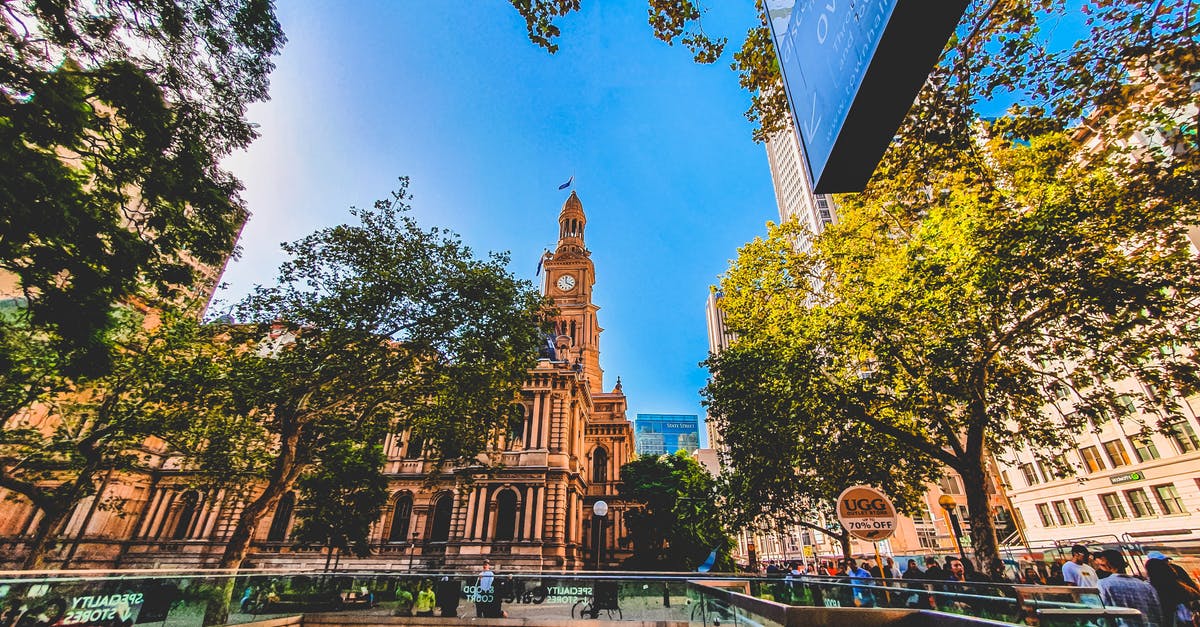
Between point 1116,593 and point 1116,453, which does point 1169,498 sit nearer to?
point 1116,453

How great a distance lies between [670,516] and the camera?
106 feet

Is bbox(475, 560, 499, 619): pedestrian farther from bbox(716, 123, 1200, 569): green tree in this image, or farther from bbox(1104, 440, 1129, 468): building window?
bbox(1104, 440, 1129, 468): building window

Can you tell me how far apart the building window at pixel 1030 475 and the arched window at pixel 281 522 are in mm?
52183

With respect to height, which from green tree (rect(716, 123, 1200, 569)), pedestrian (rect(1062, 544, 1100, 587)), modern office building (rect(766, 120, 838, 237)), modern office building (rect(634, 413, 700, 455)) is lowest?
pedestrian (rect(1062, 544, 1100, 587))

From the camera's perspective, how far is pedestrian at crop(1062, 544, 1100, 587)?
28.1 feet

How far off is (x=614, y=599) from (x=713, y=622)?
338 centimetres

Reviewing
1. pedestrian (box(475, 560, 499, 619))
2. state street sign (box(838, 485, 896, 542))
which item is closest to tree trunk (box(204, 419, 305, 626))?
pedestrian (box(475, 560, 499, 619))

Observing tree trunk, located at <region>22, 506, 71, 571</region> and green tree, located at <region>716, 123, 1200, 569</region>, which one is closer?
green tree, located at <region>716, 123, 1200, 569</region>

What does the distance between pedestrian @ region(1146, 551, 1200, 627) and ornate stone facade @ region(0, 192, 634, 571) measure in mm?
23409

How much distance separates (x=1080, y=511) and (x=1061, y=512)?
1.86 meters

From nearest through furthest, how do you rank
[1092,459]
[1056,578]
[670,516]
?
[1056,578], [1092,459], [670,516]

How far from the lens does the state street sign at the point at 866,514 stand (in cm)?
710

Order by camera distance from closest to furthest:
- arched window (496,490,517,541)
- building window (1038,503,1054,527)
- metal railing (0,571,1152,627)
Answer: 1. metal railing (0,571,1152,627)
2. arched window (496,490,517,541)
3. building window (1038,503,1054,527)

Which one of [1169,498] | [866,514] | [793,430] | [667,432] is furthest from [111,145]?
[667,432]
